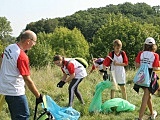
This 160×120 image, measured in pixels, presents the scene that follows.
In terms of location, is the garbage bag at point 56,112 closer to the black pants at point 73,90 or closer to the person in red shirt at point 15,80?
the person in red shirt at point 15,80

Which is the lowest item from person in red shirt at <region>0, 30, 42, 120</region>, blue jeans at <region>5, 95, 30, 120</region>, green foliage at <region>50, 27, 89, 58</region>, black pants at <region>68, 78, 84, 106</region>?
green foliage at <region>50, 27, 89, 58</region>

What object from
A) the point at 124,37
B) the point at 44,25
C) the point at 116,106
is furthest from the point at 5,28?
the point at 116,106

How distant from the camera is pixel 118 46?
7.70 m

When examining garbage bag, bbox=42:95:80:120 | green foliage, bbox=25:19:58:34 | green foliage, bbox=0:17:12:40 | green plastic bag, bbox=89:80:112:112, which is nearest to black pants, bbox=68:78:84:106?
green plastic bag, bbox=89:80:112:112

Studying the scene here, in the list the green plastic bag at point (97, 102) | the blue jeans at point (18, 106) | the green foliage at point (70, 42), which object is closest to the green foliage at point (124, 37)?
the green foliage at point (70, 42)

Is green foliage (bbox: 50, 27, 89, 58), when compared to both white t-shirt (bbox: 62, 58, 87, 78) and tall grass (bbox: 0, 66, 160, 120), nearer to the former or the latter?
tall grass (bbox: 0, 66, 160, 120)

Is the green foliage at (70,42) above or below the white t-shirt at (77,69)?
below

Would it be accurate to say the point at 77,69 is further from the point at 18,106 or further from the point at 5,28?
the point at 5,28

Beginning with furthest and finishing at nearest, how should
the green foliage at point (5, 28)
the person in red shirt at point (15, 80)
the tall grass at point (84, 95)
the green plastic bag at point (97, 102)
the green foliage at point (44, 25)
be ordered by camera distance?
the green foliage at point (44, 25)
the green foliage at point (5, 28)
the green plastic bag at point (97, 102)
the tall grass at point (84, 95)
the person in red shirt at point (15, 80)

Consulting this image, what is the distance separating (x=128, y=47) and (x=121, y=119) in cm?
3945

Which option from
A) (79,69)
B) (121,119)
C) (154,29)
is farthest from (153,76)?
(154,29)

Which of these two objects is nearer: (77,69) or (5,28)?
(77,69)

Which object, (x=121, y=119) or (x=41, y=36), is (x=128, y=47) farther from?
(x=121, y=119)

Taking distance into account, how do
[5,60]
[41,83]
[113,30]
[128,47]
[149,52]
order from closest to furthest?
[5,60], [149,52], [41,83], [128,47], [113,30]
